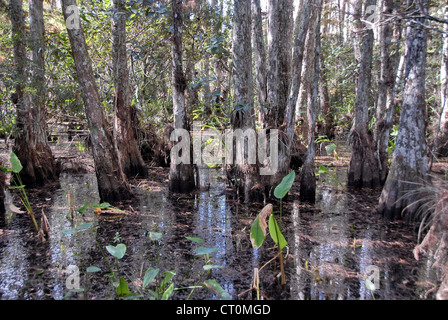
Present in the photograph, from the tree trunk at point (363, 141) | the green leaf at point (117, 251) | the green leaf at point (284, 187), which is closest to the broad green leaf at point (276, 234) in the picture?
the green leaf at point (284, 187)

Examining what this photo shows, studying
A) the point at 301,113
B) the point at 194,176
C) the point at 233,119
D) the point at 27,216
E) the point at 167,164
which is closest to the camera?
the point at 27,216

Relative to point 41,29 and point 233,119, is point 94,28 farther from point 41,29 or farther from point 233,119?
point 233,119

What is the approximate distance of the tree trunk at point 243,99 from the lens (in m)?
6.35

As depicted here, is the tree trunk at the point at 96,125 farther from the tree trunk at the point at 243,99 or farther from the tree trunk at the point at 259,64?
the tree trunk at the point at 259,64

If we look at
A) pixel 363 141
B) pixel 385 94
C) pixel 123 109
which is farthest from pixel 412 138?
pixel 123 109

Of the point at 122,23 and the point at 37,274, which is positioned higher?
the point at 122,23

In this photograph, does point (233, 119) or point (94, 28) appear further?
point (94, 28)

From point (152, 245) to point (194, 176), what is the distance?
Answer: 3549 mm

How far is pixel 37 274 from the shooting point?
3969 millimetres

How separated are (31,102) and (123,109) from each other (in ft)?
6.04

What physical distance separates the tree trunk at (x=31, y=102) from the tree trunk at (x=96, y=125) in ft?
5.39

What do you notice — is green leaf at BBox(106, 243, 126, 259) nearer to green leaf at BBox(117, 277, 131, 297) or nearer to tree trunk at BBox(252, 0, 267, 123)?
green leaf at BBox(117, 277, 131, 297)

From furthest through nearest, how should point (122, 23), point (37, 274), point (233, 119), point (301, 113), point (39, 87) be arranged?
1. point (301, 113)
2. point (122, 23)
3. point (39, 87)
4. point (233, 119)
5. point (37, 274)
